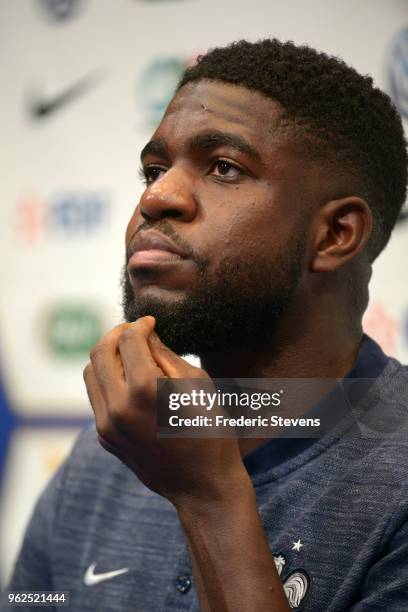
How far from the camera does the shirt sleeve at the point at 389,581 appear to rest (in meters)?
0.82

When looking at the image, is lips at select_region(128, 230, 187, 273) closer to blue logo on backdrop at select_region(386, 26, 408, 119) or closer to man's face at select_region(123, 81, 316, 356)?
man's face at select_region(123, 81, 316, 356)

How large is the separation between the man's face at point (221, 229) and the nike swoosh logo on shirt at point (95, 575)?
34 centimetres

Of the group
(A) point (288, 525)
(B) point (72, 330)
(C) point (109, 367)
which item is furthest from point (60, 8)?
(A) point (288, 525)

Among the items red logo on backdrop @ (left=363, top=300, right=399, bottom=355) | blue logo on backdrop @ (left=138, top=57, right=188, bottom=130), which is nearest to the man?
red logo on backdrop @ (left=363, top=300, right=399, bottom=355)

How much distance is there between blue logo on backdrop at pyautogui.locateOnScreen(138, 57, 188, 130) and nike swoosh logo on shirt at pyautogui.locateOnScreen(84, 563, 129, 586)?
1110mm

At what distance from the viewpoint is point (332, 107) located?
1088 mm

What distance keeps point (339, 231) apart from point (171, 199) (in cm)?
26

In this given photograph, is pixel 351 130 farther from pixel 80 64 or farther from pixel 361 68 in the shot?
pixel 80 64

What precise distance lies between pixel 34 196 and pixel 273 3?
2.52ft

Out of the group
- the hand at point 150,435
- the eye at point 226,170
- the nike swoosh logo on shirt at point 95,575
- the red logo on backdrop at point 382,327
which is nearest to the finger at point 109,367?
the hand at point 150,435

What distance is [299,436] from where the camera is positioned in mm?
1027

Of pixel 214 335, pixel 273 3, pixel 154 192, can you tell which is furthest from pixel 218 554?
pixel 273 3

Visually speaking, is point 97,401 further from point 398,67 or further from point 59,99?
point 59,99

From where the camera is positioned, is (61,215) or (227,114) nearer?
(227,114)
